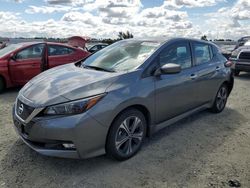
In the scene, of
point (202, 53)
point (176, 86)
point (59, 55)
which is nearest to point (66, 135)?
point (176, 86)

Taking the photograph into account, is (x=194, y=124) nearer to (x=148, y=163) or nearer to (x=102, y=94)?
(x=148, y=163)

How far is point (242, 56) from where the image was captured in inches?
430

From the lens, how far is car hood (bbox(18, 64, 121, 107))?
10.1 ft

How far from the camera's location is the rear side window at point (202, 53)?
15.8 ft

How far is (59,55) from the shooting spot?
316 inches

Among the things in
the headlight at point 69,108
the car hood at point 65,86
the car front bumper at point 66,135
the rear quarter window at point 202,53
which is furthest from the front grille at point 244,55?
the headlight at point 69,108

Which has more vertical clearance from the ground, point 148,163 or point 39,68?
point 39,68

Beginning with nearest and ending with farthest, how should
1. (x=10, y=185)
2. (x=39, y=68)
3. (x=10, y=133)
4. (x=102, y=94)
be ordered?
(x=10, y=185) < (x=102, y=94) < (x=10, y=133) < (x=39, y=68)

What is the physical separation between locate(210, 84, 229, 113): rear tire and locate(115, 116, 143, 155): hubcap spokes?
2.52 meters

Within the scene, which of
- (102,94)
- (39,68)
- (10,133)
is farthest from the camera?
(39,68)

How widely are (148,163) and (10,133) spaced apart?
90.9 inches

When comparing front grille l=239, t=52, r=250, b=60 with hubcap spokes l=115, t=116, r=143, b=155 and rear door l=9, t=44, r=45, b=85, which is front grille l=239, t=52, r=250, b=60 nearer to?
rear door l=9, t=44, r=45, b=85

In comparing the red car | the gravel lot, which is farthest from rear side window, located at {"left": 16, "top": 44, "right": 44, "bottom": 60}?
the gravel lot

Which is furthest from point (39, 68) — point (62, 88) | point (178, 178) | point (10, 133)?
point (178, 178)
